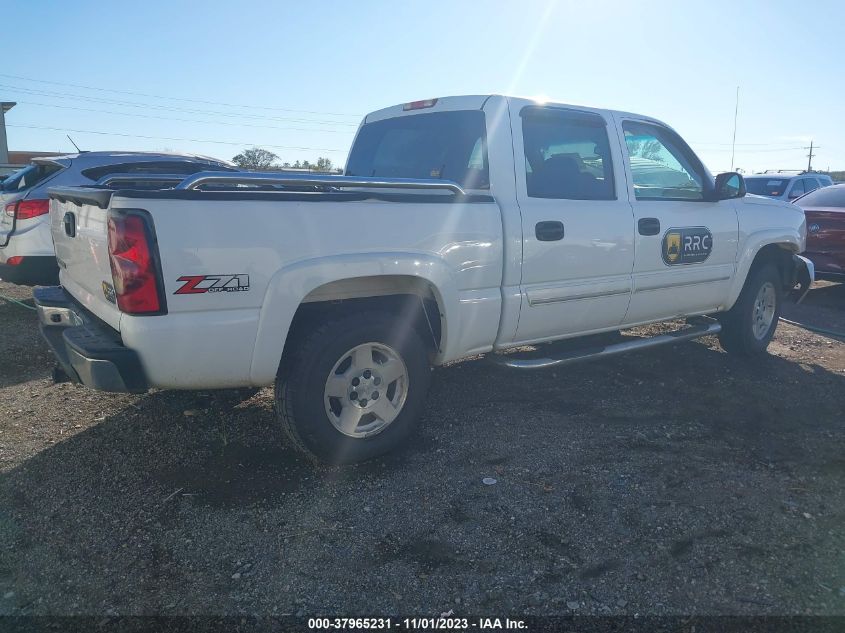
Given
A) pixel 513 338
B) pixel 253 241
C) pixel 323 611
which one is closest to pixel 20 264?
pixel 253 241

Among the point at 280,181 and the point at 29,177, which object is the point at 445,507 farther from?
the point at 29,177

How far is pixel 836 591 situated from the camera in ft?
8.43

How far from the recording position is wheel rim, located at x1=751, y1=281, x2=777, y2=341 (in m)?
5.84

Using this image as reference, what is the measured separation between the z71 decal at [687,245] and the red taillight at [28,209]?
224 inches

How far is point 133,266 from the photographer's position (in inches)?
109

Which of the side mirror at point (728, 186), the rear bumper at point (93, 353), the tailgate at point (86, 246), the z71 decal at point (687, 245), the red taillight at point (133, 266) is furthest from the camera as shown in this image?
the side mirror at point (728, 186)

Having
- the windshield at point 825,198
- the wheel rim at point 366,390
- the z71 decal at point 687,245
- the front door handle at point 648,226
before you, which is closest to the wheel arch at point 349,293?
the wheel rim at point 366,390

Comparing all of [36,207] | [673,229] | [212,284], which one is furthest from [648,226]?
[36,207]

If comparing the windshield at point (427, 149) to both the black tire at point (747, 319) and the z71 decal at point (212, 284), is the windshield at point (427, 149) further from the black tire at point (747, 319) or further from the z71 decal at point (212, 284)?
the black tire at point (747, 319)

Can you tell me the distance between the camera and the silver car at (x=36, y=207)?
20.5 feet

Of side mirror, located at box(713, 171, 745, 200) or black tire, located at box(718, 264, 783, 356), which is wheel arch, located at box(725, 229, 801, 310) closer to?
black tire, located at box(718, 264, 783, 356)

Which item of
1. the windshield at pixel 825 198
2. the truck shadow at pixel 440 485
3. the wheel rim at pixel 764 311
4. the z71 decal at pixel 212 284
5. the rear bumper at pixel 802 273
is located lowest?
the truck shadow at pixel 440 485

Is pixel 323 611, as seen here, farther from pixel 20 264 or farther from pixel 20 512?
pixel 20 264

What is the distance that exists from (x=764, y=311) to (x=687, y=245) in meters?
1.63
